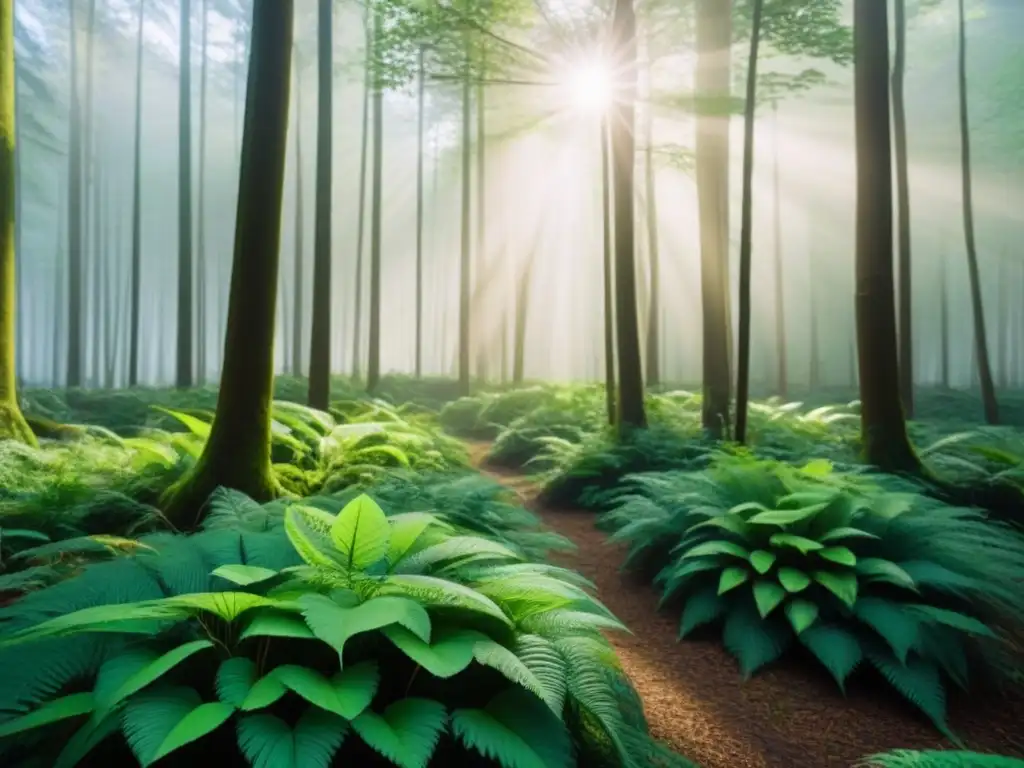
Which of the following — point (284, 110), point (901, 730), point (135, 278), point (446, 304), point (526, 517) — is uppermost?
point (446, 304)

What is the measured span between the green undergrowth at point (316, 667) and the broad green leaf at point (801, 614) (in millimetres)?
1626

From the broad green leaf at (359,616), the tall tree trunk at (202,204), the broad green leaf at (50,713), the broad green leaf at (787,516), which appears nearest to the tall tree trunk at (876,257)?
the broad green leaf at (787,516)

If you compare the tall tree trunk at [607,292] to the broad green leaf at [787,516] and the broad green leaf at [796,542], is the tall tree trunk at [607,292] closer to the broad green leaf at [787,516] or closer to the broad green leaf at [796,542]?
the broad green leaf at [787,516]

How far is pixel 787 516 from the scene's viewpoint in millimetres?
4242

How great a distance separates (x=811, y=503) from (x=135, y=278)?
20.8 meters

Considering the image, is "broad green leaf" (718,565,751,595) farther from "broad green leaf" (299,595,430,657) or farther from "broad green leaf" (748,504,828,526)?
"broad green leaf" (299,595,430,657)

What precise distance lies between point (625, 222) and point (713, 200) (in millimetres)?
2377

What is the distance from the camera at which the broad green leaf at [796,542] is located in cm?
400

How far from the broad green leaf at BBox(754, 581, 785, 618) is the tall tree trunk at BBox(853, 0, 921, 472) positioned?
3448 millimetres

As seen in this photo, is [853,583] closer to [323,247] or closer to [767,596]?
[767,596]

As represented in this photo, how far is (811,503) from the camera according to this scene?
4.50 meters

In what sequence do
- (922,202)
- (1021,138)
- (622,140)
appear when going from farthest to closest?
1. (922,202)
2. (1021,138)
3. (622,140)

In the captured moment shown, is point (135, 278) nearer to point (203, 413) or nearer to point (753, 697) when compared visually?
point (203, 413)

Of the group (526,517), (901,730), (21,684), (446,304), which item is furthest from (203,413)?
(446,304)
